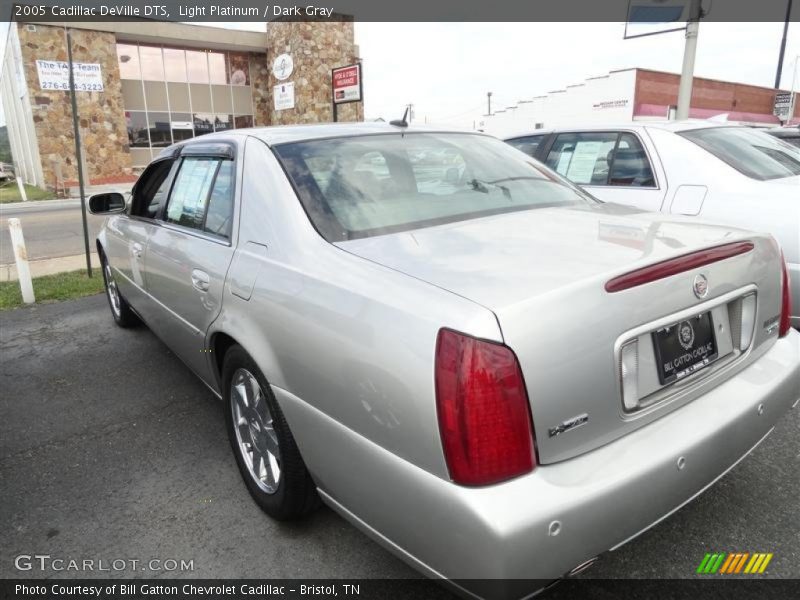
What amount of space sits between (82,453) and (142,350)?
1625 mm

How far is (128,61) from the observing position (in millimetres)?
23531

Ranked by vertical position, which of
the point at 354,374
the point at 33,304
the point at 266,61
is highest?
the point at 266,61

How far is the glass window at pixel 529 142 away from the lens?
5465mm

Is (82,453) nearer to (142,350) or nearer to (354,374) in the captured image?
(142,350)

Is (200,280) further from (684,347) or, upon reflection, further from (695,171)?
(695,171)

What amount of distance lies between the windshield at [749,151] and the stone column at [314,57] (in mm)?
21237

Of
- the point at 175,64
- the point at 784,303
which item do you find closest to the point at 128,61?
the point at 175,64

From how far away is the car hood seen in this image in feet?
5.08

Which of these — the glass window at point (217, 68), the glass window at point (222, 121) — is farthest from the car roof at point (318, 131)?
the glass window at point (217, 68)

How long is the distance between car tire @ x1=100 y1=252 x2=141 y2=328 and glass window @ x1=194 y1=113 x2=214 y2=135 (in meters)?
22.4

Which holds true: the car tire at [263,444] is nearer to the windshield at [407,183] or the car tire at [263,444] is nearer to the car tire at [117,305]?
the windshield at [407,183]

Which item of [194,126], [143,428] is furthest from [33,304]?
[194,126]

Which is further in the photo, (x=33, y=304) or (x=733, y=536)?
(x=33, y=304)

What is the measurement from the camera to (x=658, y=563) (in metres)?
2.06
